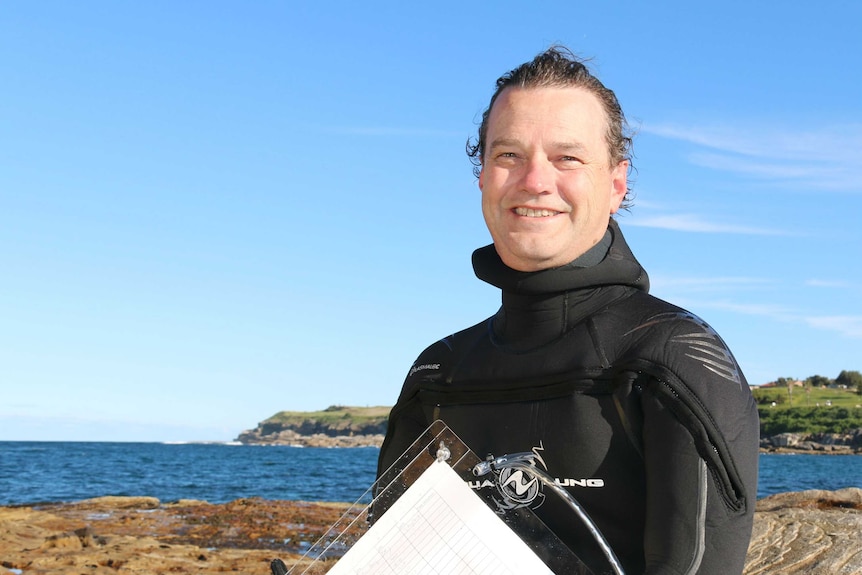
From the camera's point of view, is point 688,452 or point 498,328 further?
point 498,328

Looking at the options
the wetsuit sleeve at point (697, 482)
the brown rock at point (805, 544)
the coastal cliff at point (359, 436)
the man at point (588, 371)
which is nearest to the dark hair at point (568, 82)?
the man at point (588, 371)

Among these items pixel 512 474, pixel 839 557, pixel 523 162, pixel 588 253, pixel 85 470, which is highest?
pixel 523 162

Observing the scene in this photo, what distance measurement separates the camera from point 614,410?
2.41 meters

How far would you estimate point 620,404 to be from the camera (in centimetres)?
238

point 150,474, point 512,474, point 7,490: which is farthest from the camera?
point 150,474

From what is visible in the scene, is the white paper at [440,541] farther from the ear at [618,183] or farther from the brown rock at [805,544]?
the brown rock at [805,544]

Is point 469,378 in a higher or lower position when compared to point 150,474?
higher

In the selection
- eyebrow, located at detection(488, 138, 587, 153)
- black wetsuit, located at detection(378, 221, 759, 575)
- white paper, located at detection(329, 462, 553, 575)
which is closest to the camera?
white paper, located at detection(329, 462, 553, 575)

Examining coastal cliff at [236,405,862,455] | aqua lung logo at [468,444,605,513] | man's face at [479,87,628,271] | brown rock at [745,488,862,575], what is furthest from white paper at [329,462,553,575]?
coastal cliff at [236,405,862,455]

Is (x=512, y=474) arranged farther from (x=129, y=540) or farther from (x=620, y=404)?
(x=129, y=540)

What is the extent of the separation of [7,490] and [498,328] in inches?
1921

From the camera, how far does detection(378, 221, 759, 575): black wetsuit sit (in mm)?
2182

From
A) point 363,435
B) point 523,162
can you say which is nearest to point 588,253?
point 523,162

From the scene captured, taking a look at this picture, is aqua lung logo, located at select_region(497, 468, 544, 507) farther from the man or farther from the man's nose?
the man's nose
